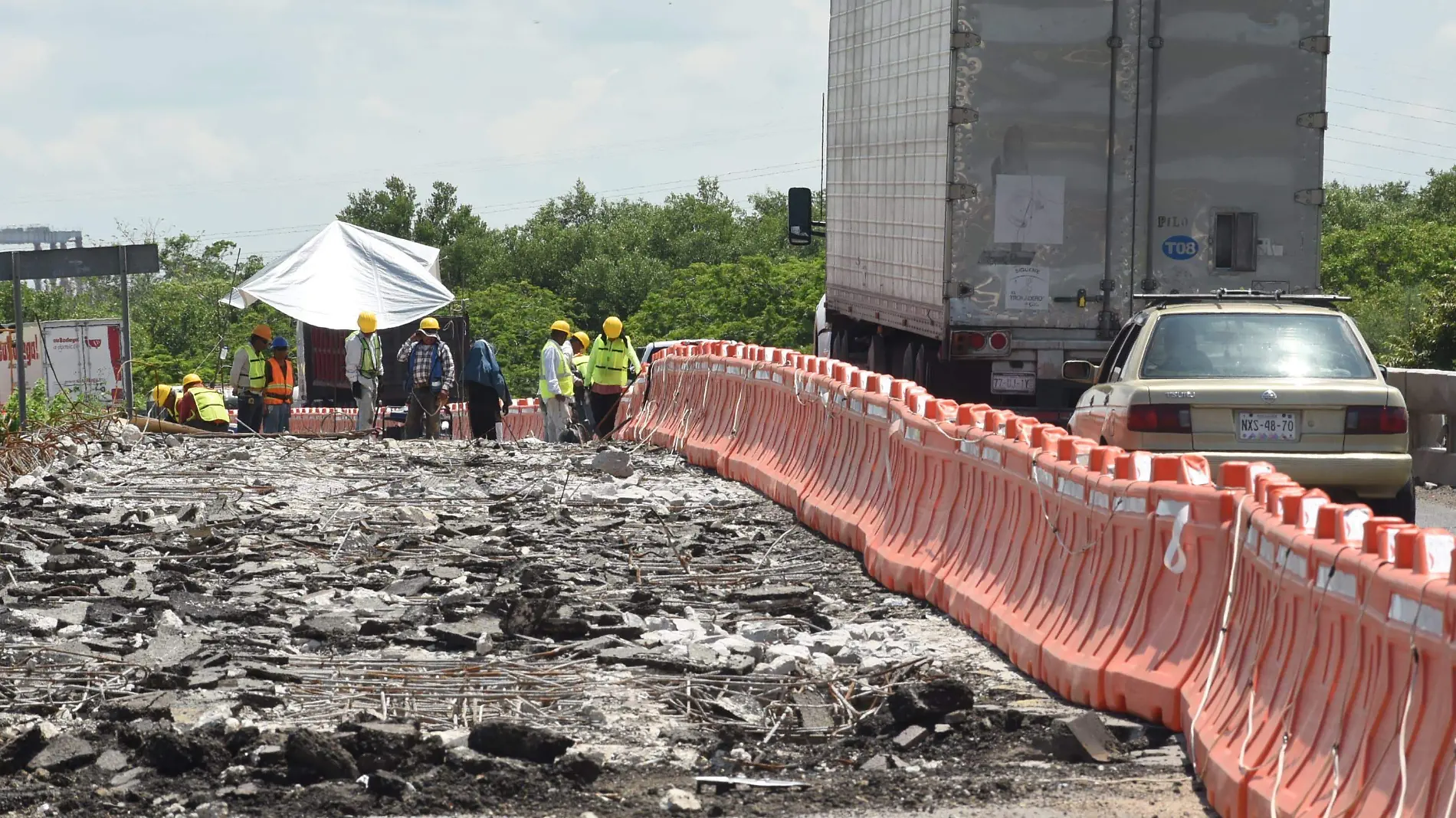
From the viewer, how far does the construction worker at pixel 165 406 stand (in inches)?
1056

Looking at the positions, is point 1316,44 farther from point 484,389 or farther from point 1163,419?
point 484,389

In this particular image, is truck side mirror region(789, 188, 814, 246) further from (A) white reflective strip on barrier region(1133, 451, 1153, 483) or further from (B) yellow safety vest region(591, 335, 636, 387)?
(A) white reflective strip on barrier region(1133, 451, 1153, 483)

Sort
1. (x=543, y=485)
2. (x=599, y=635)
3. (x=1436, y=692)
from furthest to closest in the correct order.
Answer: (x=543, y=485) → (x=599, y=635) → (x=1436, y=692)

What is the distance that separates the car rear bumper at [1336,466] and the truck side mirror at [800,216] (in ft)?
44.4

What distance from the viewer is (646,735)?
291 inches

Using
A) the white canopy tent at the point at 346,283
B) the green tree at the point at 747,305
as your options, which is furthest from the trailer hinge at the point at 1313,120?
the green tree at the point at 747,305

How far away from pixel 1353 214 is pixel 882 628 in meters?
114

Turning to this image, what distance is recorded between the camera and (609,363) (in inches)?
1003

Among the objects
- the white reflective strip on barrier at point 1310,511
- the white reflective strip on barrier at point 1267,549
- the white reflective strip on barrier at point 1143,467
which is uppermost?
the white reflective strip on barrier at point 1310,511

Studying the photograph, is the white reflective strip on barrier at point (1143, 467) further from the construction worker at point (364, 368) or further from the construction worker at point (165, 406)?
the construction worker at point (165, 406)

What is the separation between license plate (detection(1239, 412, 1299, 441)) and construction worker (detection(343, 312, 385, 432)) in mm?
15937

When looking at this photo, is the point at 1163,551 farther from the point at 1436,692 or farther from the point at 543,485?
the point at 543,485

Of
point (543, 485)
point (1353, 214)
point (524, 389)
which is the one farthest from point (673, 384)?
point (1353, 214)

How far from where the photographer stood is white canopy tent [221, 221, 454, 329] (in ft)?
109
